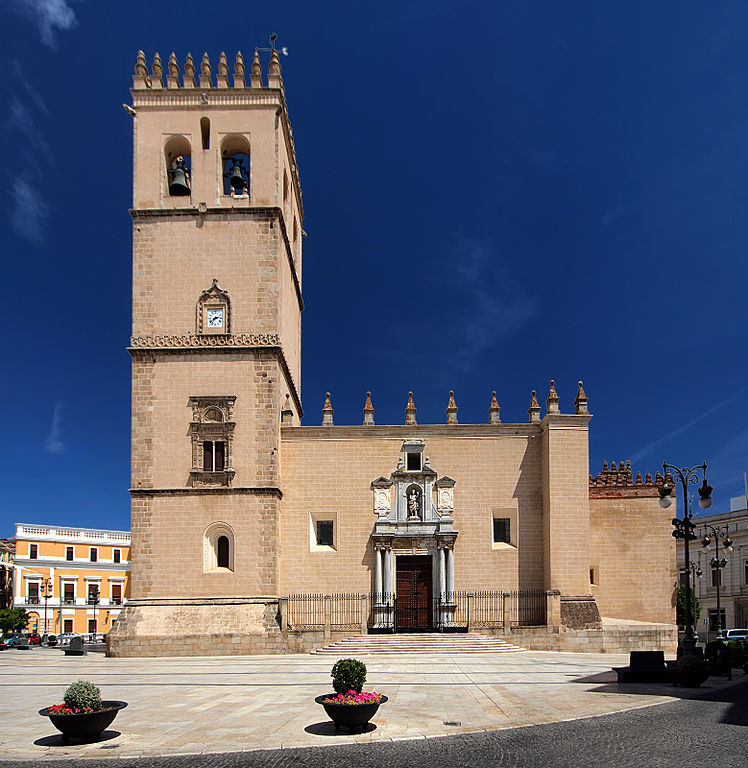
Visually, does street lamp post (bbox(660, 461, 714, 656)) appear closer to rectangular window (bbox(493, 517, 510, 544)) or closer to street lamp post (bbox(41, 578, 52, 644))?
rectangular window (bbox(493, 517, 510, 544))

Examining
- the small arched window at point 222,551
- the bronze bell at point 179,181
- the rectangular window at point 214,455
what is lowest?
the small arched window at point 222,551

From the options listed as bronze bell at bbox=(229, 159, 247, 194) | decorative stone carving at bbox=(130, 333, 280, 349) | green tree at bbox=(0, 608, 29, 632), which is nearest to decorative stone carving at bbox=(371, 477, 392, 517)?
decorative stone carving at bbox=(130, 333, 280, 349)

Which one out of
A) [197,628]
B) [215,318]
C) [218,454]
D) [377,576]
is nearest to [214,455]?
[218,454]

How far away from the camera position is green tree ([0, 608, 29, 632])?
52594 mm

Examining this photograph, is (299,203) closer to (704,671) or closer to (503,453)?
(503,453)

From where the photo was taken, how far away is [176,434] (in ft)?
92.3

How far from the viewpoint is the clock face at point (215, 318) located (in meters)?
28.8

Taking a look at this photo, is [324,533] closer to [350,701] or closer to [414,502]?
[414,502]

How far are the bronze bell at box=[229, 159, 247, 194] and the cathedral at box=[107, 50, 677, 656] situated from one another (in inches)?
2.4

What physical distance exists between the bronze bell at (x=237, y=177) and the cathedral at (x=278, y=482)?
61 mm

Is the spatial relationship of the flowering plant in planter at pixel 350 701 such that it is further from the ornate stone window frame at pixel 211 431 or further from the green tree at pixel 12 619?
the green tree at pixel 12 619

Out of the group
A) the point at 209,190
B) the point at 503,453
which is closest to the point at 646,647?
the point at 503,453

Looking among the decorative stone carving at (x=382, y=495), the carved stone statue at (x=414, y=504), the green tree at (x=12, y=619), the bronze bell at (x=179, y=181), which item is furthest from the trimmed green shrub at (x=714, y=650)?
the green tree at (x=12, y=619)

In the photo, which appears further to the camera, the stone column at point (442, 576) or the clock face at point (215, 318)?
the stone column at point (442, 576)
